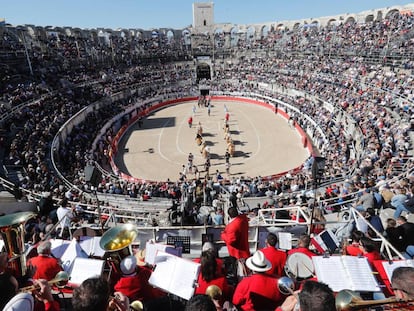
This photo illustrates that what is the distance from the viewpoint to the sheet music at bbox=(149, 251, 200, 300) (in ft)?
15.1

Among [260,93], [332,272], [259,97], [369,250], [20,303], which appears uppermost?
[260,93]

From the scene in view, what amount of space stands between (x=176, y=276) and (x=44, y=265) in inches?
92.6

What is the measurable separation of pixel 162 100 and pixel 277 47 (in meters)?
31.8

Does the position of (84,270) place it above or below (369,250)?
below

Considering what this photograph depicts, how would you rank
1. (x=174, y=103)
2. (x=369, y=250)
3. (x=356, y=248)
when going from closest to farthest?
1. (x=369, y=250)
2. (x=356, y=248)
3. (x=174, y=103)

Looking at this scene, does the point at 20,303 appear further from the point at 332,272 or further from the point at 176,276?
the point at 332,272

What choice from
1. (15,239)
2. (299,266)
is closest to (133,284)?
(15,239)

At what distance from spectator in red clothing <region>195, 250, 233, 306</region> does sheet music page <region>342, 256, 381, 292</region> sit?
6.51 feet

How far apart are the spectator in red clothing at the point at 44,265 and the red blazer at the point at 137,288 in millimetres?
1334

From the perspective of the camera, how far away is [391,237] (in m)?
6.79

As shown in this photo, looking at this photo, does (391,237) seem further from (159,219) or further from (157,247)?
(159,219)

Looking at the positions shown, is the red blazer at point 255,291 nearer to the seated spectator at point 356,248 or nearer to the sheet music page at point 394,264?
the sheet music page at point 394,264

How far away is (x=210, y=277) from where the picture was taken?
4566mm

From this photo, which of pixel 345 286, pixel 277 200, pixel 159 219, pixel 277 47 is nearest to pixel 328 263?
pixel 345 286
